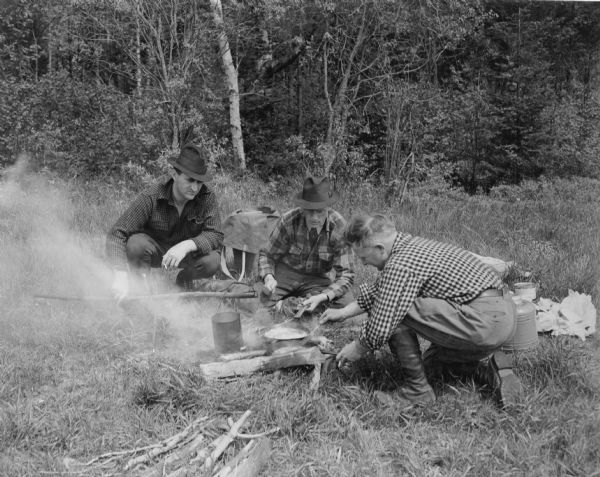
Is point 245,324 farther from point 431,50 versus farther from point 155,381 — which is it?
point 431,50

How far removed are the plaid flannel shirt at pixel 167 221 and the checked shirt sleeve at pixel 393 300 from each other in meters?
2.19

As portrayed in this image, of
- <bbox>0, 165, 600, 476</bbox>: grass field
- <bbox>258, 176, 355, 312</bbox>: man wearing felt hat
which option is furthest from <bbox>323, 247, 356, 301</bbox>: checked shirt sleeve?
<bbox>0, 165, 600, 476</bbox>: grass field

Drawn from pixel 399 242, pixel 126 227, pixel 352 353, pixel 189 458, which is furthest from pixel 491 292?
pixel 126 227

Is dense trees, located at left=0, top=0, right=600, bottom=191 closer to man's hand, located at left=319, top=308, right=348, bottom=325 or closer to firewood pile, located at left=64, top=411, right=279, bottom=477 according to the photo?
man's hand, located at left=319, top=308, right=348, bottom=325

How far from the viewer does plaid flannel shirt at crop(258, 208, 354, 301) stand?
4.80 m

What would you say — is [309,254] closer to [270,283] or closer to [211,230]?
[270,283]

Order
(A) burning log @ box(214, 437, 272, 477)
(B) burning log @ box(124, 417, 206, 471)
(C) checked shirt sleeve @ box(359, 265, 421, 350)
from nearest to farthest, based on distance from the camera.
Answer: (A) burning log @ box(214, 437, 272, 477) < (B) burning log @ box(124, 417, 206, 471) < (C) checked shirt sleeve @ box(359, 265, 421, 350)

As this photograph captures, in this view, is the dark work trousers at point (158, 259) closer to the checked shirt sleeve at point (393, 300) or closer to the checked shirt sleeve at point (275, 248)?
the checked shirt sleeve at point (275, 248)

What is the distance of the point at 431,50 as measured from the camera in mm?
12414

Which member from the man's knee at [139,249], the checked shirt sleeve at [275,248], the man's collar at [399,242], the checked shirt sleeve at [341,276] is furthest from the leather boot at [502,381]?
the man's knee at [139,249]

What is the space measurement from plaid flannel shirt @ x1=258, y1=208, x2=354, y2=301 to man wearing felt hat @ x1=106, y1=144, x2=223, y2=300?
1.78ft

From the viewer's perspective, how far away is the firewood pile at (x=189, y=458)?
2578mm

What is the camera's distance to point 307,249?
16.0 ft

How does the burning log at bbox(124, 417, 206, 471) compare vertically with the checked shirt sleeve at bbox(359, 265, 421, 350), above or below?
below
